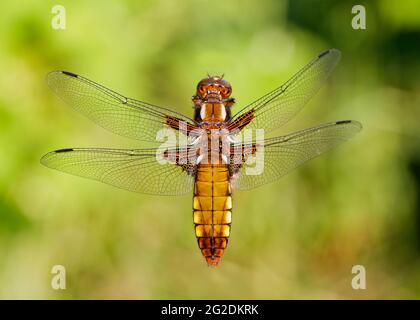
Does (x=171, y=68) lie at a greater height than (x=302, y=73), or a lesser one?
greater

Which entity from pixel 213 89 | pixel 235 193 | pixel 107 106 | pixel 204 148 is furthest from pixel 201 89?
pixel 235 193

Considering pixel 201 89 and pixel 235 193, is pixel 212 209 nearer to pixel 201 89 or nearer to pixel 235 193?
pixel 201 89

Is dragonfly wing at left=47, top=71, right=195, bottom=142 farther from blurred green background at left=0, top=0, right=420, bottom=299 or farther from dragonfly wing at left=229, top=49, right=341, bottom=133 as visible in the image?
blurred green background at left=0, top=0, right=420, bottom=299

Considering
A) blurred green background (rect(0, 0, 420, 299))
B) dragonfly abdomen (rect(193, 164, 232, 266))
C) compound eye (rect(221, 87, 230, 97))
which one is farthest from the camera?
blurred green background (rect(0, 0, 420, 299))

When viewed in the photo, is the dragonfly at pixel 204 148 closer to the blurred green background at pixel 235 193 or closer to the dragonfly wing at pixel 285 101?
the dragonfly wing at pixel 285 101

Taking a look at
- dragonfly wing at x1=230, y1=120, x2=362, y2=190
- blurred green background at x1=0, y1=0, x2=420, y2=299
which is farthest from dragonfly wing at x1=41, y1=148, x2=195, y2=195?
blurred green background at x1=0, y1=0, x2=420, y2=299

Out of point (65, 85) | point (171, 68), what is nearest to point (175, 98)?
point (171, 68)

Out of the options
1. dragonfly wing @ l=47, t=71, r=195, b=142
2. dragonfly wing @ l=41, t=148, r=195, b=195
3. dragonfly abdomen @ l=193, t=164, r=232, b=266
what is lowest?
dragonfly abdomen @ l=193, t=164, r=232, b=266

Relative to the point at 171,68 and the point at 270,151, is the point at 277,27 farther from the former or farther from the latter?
the point at 270,151
